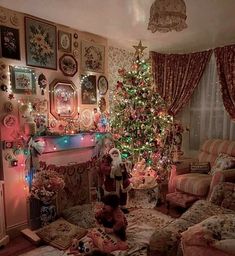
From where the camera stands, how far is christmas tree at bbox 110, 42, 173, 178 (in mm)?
4234

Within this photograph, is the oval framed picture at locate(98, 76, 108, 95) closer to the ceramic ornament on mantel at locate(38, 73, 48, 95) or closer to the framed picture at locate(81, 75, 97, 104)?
the framed picture at locate(81, 75, 97, 104)

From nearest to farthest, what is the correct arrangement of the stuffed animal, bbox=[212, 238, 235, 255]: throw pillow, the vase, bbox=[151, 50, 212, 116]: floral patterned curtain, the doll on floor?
bbox=[212, 238, 235, 255]: throw pillow → the stuffed animal → the doll on floor → the vase → bbox=[151, 50, 212, 116]: floral patterned curtain

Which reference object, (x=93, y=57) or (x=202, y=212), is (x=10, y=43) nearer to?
(x=93, y=57)

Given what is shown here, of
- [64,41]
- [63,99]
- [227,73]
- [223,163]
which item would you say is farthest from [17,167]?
[227,73]

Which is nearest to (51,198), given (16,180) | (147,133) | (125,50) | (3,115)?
(16,180)

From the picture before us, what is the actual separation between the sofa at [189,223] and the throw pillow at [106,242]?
2.19 feet

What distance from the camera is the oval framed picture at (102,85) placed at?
13.9 ft

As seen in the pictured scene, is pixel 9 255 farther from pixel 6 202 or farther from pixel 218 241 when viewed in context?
pixel 218 241

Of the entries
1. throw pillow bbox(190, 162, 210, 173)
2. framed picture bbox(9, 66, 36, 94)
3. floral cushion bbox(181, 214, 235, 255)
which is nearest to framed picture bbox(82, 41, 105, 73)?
framed picture bbox(9, 66, 36, 94)

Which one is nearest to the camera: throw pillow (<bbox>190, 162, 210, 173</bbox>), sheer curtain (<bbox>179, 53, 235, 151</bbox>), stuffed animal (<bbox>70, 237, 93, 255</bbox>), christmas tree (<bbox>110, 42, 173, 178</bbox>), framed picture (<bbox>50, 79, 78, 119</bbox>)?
stuffed animal (<bbox>70, 237, 93, 255</bbox>)

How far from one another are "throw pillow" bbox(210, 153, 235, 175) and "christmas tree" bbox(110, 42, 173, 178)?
1027mm

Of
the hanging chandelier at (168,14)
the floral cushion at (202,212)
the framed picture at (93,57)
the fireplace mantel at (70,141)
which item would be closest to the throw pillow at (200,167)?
the fireplace mantel at (70,141)

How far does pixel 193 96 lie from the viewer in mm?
4887

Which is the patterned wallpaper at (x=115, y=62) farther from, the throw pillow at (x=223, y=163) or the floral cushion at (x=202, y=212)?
the floral cushion at (x=202, y=212)
